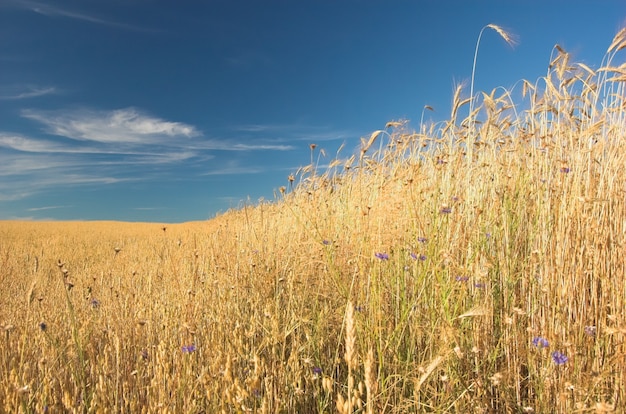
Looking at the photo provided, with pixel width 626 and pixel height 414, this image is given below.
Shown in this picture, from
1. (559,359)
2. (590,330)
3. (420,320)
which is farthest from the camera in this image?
(420,320)

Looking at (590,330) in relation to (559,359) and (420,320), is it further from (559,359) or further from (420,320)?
(420,320)

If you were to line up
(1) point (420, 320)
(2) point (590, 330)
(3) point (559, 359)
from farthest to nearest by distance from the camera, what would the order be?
(1) point (420, 320)
(2) point (590, 330)
(3) point (559, 359)

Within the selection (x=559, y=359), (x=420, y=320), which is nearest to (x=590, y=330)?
(x=559, y=359)

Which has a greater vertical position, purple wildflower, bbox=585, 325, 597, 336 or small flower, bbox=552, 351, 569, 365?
purple wildflower, bbox=585, 325, 597, 336

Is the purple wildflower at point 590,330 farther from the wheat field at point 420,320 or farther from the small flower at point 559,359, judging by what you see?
the small flower at point 559,359

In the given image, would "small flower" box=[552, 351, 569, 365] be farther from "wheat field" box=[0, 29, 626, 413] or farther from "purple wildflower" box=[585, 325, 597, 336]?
"purple wildflower" box=[585, 325, 597, 336]

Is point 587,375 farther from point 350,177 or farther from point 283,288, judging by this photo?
point 350,177

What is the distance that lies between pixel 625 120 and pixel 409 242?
1.83 meters

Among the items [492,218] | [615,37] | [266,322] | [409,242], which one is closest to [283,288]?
[266,322]

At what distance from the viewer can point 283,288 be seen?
3.21 meters

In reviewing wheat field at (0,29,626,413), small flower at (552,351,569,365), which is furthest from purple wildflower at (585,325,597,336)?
small flower at (552,351,569,365)

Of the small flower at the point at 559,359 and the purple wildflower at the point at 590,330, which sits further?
the purple wildflower at the point at 590,330

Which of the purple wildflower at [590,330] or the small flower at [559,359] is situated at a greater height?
the purple wildflower at [590,330]

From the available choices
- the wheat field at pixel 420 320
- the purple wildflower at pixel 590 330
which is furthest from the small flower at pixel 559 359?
the purple wildflower at pixel 590 330
